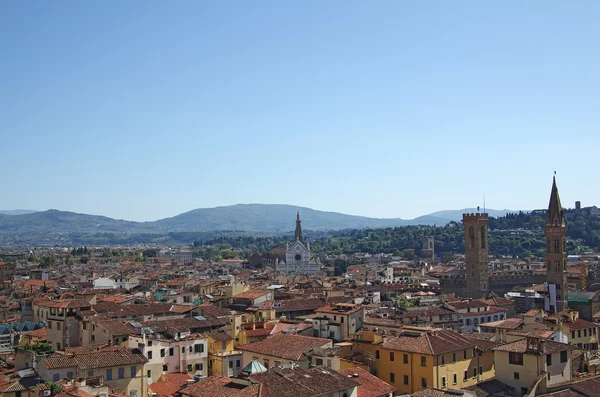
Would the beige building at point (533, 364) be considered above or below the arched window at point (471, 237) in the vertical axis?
below

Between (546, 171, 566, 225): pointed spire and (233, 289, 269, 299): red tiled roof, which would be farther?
(546, 171, 566, 225): pointed spire

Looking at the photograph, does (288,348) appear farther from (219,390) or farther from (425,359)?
(219,390)

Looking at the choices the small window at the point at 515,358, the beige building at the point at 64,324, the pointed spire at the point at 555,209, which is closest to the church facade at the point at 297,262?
the pointed spire at the point at 555,209

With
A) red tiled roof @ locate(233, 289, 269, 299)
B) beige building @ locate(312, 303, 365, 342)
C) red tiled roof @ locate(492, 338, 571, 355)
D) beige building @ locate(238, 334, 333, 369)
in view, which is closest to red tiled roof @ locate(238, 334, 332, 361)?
beige building @ locate(238, 334, 333, 369)

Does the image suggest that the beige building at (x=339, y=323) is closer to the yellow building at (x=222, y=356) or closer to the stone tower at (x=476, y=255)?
the yellow building at (x=222, y=356)

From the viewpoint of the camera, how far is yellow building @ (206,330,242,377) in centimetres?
3419

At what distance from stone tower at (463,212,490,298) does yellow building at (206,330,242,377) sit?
164ft

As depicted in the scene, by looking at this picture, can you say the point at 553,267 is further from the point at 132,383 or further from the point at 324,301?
the point at 132,383

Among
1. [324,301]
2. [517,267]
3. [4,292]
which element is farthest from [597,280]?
[4,292]

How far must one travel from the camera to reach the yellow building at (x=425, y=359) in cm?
3036

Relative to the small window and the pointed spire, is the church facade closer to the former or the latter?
the pointed spire

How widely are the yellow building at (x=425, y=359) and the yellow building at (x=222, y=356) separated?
5420 millimetres

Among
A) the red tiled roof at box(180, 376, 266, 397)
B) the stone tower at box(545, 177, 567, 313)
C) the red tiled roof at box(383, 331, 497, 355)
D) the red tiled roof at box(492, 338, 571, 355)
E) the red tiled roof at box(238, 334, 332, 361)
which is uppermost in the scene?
the stone tower at box(545, 177, 567, 313)

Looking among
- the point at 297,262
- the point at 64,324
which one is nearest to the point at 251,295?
the point at 64,324
